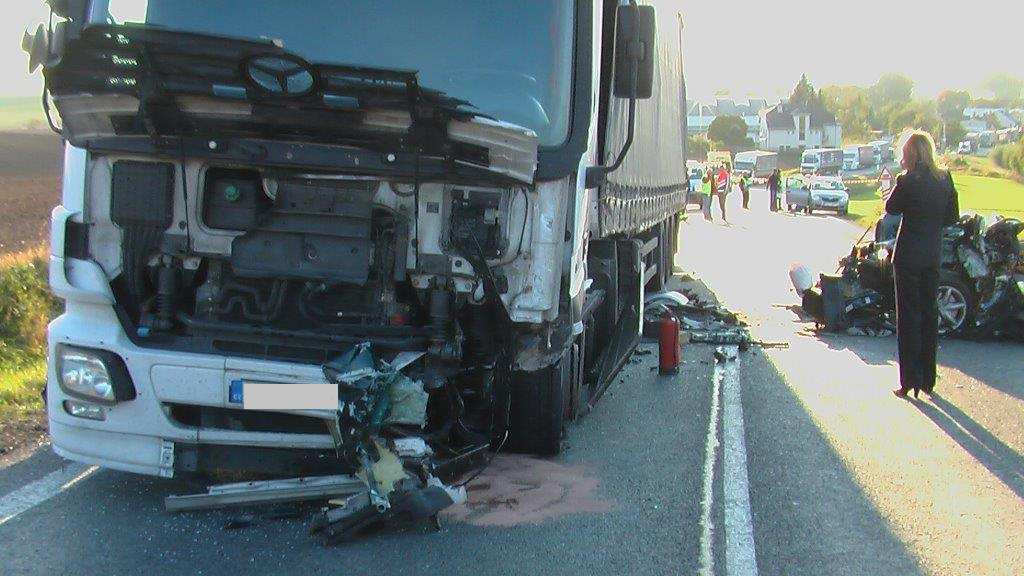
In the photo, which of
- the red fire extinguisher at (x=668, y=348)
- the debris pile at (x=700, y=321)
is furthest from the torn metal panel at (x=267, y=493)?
the debris pile at (x=700, y=321)

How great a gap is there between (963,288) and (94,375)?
9207mm

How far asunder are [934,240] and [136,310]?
227 inches

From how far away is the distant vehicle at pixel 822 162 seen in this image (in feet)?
259

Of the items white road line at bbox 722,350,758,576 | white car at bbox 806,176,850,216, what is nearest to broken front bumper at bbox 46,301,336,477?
white road line at bbox 722,350,758,576

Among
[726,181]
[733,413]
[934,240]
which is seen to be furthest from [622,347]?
[726,181]

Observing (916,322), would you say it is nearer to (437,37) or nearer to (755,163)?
(437,37)

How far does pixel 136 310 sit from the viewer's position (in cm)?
527

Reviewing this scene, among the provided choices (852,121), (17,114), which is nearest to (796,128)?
(852,121)

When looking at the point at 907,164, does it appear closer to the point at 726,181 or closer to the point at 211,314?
the point at 211,314

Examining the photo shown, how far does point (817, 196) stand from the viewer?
4675cm

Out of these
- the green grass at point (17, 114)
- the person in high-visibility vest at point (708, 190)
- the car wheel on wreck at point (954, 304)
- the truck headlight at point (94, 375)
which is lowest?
the truck headlight at point (94, 375)

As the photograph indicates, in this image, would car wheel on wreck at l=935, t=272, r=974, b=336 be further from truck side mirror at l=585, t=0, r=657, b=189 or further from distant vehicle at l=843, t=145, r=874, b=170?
distant vehicle at l=843, t=145, r=874, b=170

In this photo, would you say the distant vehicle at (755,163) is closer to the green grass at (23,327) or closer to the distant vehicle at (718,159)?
the distant vehicle at (718,159)

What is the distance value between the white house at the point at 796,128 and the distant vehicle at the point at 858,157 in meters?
53.9
